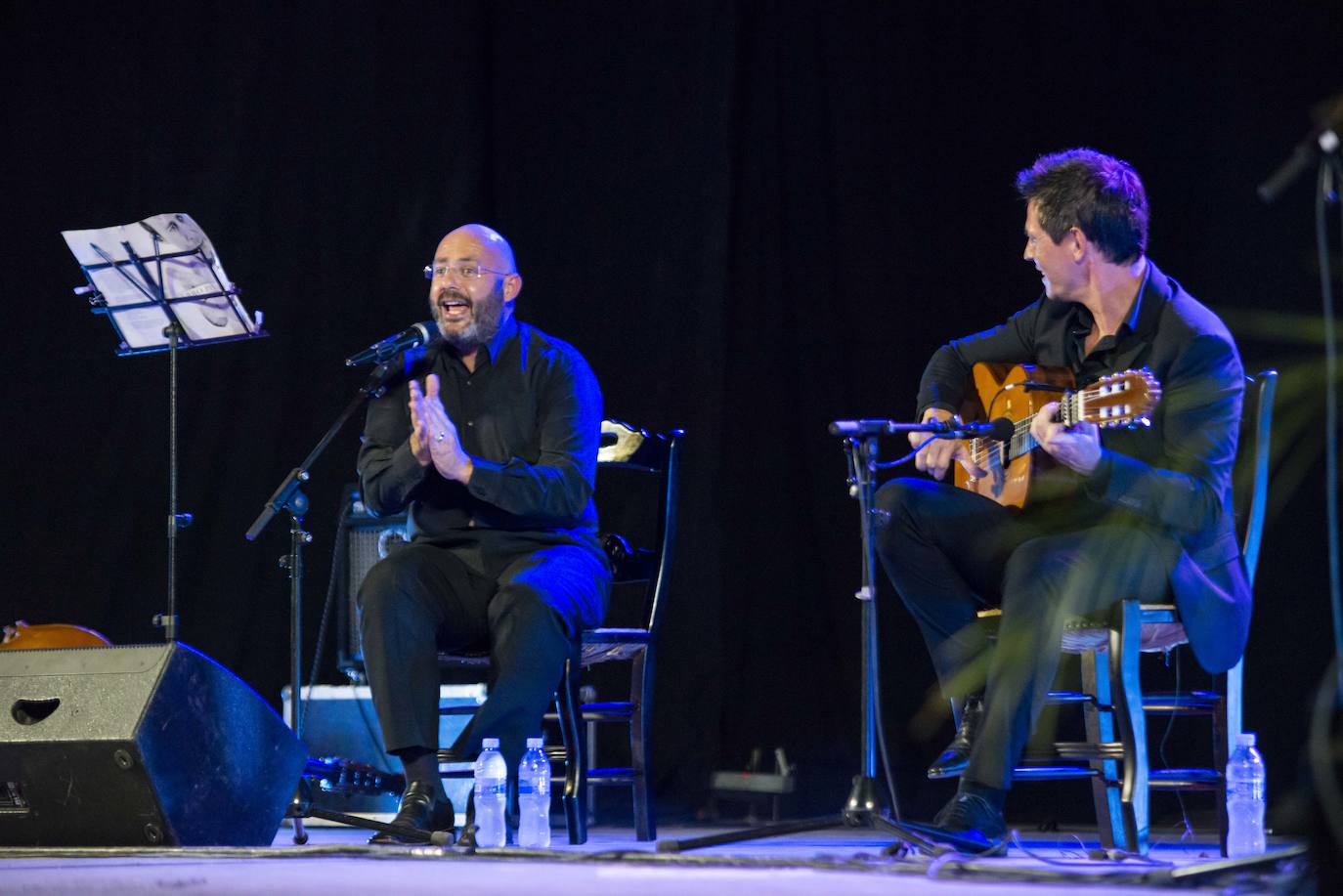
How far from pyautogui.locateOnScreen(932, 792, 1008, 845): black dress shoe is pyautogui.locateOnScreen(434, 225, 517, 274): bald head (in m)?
1.78

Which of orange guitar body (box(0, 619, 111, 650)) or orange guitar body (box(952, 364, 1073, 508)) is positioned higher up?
orange guitar body (box(952, 364, 1073, 508))

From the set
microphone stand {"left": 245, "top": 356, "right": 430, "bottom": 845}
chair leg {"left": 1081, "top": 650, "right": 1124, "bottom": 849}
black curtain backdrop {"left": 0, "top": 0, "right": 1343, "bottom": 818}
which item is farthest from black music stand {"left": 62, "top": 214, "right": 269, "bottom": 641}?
chair leg {"left": 1081, "top": 650, "right": 1124, "bottom": 849}

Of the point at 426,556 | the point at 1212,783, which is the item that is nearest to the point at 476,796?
the point at 426,556

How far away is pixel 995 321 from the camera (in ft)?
14.5

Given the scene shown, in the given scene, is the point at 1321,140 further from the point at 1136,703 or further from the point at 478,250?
the point at 478,250

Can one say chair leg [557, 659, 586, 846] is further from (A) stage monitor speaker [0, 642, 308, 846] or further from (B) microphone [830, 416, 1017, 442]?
(B) microphone [830, 416, 1017, 442]

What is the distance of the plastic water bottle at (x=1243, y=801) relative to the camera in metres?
3.10

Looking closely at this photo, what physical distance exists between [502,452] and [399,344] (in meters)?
0.37

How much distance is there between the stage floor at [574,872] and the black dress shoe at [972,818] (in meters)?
0.06

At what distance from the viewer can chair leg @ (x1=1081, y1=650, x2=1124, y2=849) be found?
3.00 meters

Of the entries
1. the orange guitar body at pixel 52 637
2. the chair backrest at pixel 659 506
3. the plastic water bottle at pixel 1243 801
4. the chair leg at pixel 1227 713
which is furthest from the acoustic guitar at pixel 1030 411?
the orange guitar body at pixel 52 637

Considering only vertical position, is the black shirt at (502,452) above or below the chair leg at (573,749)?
above

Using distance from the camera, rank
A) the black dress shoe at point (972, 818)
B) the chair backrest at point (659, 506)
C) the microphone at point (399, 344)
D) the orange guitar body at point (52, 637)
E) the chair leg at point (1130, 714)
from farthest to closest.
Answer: the orange guitar body at point (52, 637)
the chair backrest at point (659, 506)
the microphone at point (399, 344)
the chair leg at point (1130, 714)
the black dress shoe at point (972, 818)

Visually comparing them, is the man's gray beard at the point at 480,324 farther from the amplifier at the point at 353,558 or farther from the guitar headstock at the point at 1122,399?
the guitar headstock at the point at 1122,399
